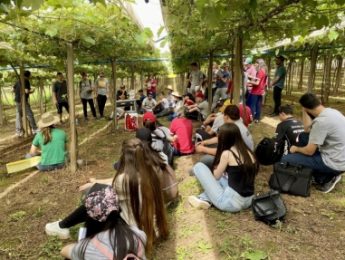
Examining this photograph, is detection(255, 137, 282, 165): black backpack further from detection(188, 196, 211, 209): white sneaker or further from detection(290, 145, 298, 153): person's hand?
detection(188, 196, 211, 209): white sneaker

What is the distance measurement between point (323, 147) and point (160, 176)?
217cm

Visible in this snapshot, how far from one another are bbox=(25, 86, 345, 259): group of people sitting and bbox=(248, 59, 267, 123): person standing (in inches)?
148

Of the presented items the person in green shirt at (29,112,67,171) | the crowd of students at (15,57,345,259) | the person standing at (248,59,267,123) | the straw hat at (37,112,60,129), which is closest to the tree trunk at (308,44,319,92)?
the person standing at (248,59,267,123)

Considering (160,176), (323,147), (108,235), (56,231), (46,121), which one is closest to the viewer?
(108,235)

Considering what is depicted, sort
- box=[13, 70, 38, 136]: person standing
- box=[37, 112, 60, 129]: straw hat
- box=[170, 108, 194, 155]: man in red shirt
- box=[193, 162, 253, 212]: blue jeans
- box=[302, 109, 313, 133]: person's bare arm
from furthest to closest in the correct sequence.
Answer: box=[13, 70, 38, 136]: person standing
box=[170, 108, 194, 155]: man in red shirt
box=[37, 112, 60, 129]: straw hat
box=[302, 109, 313, 133]: person's bare arm
box=[193, 162, 253, 212]: blue jeans

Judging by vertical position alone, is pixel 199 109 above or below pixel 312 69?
below

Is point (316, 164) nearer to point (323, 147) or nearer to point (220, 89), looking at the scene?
point (323, 147)

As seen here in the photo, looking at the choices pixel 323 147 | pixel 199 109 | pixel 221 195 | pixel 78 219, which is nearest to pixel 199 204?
pixel 221 195

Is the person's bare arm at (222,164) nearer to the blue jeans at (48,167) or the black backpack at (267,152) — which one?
the black backpack at (267,152)

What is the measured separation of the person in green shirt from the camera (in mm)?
5988

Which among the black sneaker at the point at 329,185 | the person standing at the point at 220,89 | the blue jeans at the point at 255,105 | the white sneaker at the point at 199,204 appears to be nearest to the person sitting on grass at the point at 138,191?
the white sneaker at the point at 199,204

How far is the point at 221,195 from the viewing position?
4.25m

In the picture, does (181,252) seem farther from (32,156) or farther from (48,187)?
(32,156)

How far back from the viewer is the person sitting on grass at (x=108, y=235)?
2.50 m
